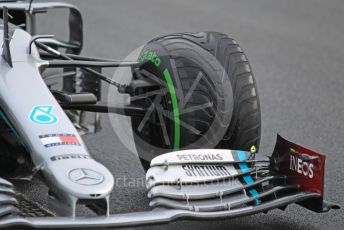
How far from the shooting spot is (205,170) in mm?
3820

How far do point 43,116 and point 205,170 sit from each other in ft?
2.65

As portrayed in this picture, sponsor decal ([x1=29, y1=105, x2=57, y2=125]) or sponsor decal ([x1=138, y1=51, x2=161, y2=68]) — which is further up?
sponsor decal ([x1=138, y1=51, x2=161, y2=68])

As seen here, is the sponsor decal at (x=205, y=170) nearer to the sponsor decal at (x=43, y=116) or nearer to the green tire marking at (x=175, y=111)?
the green tire marking at (x=175, y=111)

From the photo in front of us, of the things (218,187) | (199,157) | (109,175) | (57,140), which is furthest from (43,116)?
(218,187)

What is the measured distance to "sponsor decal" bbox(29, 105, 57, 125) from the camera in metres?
3.75

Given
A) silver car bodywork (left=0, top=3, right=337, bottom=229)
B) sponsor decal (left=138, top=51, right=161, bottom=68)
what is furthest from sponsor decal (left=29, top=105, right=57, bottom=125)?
sponsor decal (left=138, top=51, right=161, bottom=68)

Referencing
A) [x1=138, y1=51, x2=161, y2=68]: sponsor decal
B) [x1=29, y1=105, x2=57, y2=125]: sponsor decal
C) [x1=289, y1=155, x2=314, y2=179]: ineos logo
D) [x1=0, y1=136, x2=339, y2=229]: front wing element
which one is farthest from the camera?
[x1=138, y1=51, x2=161, y2=68]: sponsor decal

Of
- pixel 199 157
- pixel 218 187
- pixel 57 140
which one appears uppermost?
pixel 57 140

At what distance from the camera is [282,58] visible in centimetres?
874

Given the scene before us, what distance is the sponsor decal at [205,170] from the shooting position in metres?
3.76

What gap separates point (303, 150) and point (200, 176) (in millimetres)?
546

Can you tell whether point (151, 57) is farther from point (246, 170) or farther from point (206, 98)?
point (246, 170)

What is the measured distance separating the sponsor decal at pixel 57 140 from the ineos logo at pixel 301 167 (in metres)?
1.08

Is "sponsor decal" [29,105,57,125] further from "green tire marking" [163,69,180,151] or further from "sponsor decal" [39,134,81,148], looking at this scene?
"green tire marking" [163,69,180,151]
